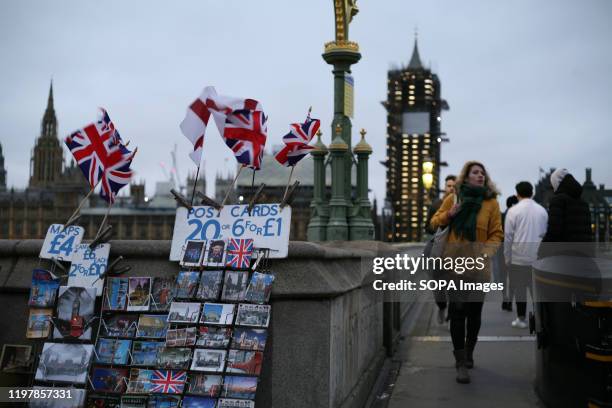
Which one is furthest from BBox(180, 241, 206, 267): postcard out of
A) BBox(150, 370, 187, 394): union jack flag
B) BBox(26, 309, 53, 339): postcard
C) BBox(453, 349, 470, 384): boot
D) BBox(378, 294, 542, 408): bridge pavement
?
BBox(453, 349, 470, 384): boot

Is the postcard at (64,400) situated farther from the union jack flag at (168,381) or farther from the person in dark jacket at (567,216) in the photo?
the person in dark jacket at (567,216)

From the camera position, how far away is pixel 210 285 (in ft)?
15.7

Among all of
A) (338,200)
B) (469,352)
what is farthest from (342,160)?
(469,352)

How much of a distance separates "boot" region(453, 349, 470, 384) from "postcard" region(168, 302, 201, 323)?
10.2 ft

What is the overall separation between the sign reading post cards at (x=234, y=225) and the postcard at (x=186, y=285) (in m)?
0.17

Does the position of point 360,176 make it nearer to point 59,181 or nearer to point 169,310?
point 169,310

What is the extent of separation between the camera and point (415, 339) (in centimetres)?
927

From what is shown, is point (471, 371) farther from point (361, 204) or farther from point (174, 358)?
point (361, 204)

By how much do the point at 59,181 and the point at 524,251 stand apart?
170215 mm

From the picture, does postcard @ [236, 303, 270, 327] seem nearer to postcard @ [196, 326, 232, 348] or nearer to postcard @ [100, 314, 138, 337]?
postcard @ [196, 326, 232, 348]

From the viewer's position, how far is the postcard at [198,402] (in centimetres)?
448

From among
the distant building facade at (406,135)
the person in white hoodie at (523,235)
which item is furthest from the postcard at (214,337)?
the distant building facade at (406,135)

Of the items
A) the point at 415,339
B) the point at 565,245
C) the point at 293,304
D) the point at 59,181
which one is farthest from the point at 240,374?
the point at 59,181

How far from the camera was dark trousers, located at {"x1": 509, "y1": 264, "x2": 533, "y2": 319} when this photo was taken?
380 inches
